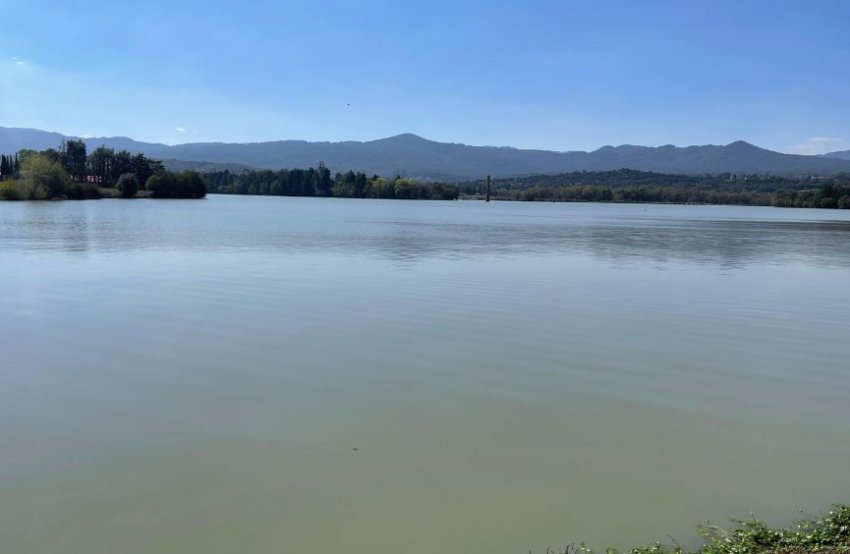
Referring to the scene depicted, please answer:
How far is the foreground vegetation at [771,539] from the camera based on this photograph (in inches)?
190

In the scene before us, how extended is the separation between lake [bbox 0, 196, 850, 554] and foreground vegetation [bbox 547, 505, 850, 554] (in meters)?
0.19

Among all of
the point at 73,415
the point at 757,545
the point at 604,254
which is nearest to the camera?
the point at 757,545

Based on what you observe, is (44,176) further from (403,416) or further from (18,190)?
(403,416)

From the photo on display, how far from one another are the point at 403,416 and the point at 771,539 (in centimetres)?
386

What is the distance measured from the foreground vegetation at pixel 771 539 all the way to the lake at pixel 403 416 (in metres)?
0.19

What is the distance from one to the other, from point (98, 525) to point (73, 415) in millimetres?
2682

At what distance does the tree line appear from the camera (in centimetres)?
16738

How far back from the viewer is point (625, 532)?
5387mm

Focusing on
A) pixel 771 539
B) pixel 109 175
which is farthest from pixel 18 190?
pixel 771 539

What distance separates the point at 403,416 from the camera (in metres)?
7.78

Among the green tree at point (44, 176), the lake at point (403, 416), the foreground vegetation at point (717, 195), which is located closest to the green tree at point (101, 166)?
the green tree at point (44, 176)

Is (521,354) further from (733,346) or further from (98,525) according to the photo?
(98,525)

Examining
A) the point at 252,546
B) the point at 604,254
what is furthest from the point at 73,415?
the point at 604,254

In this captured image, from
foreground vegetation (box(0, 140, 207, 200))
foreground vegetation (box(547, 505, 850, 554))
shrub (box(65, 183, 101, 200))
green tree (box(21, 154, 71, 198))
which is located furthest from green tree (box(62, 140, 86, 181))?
foreground vegetation (box(547, 505, 850, 554))
